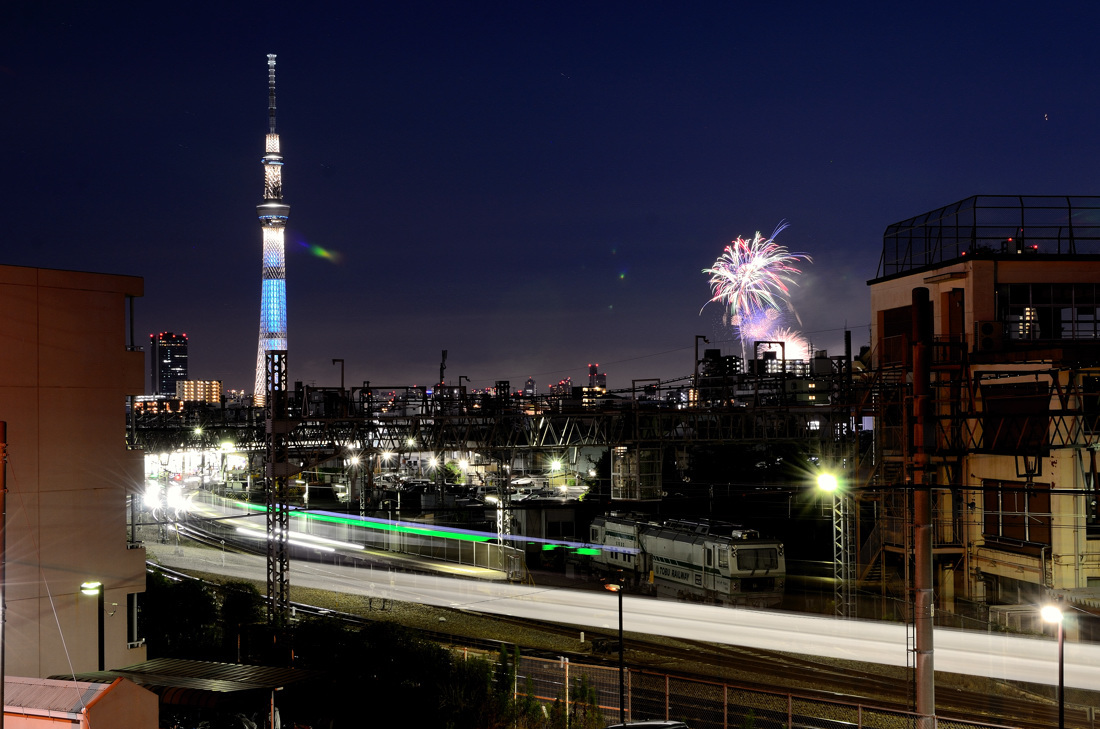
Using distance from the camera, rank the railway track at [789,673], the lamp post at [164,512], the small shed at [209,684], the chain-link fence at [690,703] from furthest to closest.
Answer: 1. the lamp post at [164,512]
2. the railway track at [789,673]
3. the chain-link fence at [690,703]
4. the small shed at [209,684]

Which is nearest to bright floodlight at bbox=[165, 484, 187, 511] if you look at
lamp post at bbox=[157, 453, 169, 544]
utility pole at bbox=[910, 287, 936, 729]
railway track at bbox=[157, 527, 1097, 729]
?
lamp post at bbox=[157, 453, 169, 544]

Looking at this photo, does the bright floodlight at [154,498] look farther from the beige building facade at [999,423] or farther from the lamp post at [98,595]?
the beige building facade at [999,423]

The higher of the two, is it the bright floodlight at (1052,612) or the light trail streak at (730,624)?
the bright floodlight at (1052,612)

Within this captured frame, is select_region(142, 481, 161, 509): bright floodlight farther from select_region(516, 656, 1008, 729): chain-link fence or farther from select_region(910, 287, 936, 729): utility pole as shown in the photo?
select_region(910, 287, 936, 729): utility pole

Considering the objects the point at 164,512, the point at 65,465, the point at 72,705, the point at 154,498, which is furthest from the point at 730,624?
the point at 154,498

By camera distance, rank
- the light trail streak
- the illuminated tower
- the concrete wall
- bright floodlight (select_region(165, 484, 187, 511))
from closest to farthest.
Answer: the concrete wall
the light trail streak
bright floodlight (select_region(165, 484, 187, 511))
the illuminated tower

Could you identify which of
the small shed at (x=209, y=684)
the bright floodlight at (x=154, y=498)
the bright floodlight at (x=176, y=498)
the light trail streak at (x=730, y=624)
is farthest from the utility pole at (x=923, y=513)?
the bright floodlight at (x=176, y=498)

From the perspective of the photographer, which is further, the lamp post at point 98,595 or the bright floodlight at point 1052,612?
the lamp post at point 98,595
